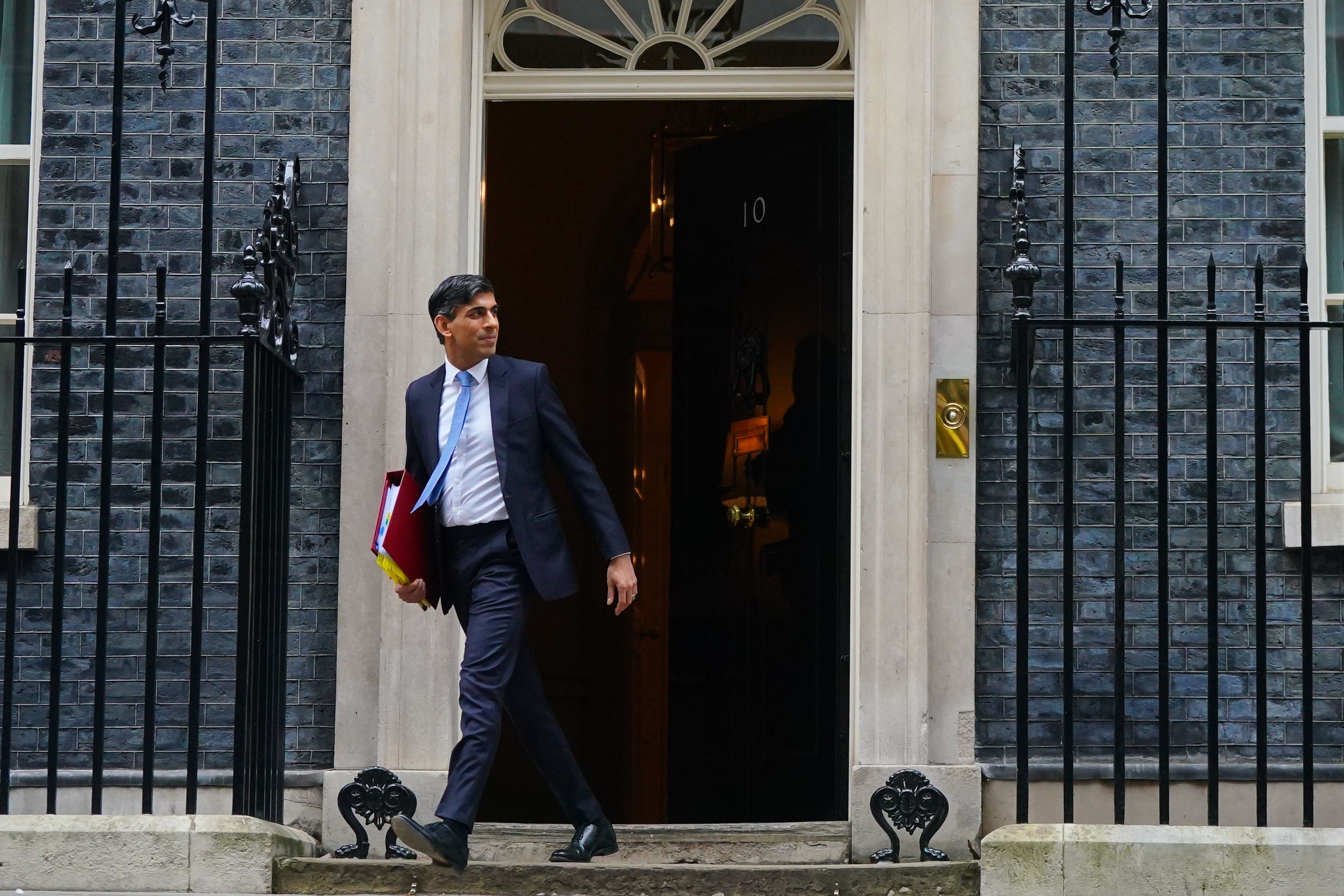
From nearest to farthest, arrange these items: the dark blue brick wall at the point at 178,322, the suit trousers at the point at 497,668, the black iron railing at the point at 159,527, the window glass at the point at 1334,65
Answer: the suit trousers at the point at 497,668 → the black iron railing at the point at 159,527 → the dark blue brick wall at the point at 178,322 → the window glass at the point at 1334,65

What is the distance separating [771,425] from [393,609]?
196cm

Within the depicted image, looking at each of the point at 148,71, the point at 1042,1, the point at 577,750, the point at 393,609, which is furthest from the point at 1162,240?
the point at 577,750

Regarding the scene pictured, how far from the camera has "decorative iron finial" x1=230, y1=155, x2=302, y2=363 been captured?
5.97m

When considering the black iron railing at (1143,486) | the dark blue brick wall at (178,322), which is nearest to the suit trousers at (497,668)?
the dark blue brick wall at (178,322)

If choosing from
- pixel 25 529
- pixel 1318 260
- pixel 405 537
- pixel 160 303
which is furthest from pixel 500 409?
pixel 1318 260

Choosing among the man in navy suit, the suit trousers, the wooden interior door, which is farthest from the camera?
the wooden interior door

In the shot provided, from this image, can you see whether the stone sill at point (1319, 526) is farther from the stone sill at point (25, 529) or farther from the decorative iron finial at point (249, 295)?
the stone sill at point (25, 529)

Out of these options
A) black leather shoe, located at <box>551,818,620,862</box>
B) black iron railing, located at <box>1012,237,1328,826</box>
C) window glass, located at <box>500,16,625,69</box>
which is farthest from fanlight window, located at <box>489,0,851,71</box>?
black leather shoe, located at <box>551,818,620,862</box>

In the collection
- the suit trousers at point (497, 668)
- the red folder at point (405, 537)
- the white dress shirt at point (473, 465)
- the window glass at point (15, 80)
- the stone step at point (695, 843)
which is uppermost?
the window glass at point (15, 80)

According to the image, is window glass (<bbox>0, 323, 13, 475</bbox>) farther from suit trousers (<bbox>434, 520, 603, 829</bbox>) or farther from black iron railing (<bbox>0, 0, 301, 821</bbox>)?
suit trousers (<bbox>434, 520, 603, 829</bbox>)

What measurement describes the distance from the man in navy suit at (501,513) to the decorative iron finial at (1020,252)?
4.95ft

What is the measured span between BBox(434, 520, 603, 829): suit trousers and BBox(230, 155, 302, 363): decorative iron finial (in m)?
1.02

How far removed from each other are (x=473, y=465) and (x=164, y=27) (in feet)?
6.77

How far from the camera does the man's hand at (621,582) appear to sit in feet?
18.0
